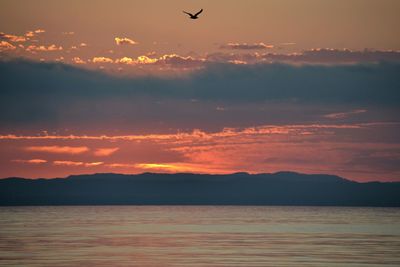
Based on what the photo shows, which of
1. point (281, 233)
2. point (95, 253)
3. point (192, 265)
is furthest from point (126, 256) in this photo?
point (281, 233)

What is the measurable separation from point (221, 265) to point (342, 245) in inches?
1091

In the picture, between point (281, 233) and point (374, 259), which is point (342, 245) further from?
point (281, 233)

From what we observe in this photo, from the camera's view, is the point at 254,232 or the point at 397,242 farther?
the point at 254,232

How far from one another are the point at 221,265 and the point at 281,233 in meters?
52.1

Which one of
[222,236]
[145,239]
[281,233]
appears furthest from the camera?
[281,233]

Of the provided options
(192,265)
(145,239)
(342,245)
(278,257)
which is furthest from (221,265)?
(145,239)

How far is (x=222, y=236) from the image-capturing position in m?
118

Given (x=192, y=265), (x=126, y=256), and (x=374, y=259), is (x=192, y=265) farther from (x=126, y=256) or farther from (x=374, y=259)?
(x=374, y=259)

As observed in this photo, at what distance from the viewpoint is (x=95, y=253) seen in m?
88.9

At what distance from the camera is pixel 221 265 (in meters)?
77.7

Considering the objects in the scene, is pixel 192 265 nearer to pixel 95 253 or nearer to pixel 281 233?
pixel 95 253

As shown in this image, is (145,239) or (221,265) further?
(145,239)

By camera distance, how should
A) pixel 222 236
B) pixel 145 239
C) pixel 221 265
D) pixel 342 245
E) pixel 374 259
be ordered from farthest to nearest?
pixel 222 236, pixel 145 239, pixel 342 245, pixel 374 259, pixel 221 265

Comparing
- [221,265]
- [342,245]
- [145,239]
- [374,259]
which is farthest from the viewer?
[145,239]
